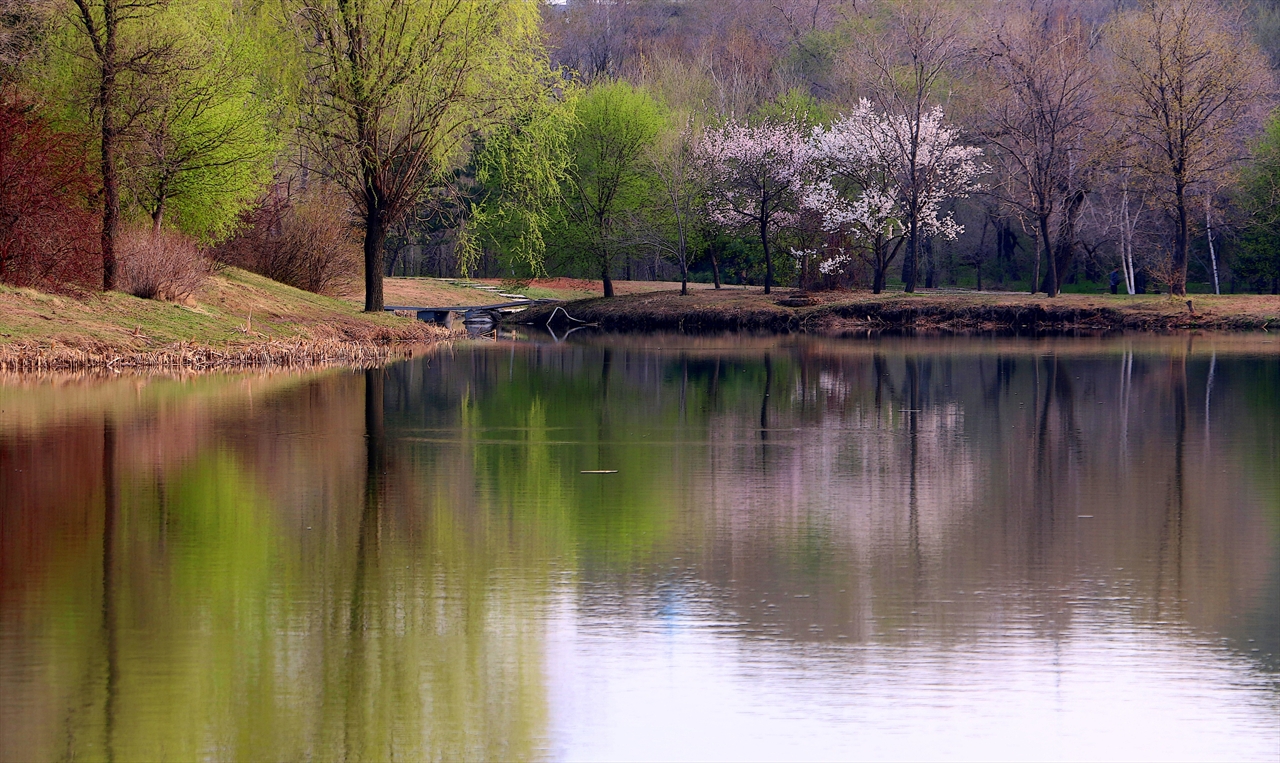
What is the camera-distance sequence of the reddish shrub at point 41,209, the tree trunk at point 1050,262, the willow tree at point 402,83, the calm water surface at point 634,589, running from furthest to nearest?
the tree trunk at point 1050,262
the willow tree at point 402,83
the reddish shrub at point 41,209
the calm water surface at point 634,589

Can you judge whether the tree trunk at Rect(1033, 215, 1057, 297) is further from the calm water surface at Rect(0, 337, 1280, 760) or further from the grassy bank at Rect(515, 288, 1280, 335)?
the calm water surface at Rect(0, 337, 1280, 760)

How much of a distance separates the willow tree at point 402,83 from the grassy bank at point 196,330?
13.5 ft

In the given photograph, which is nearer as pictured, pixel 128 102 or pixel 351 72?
pixel 128 102

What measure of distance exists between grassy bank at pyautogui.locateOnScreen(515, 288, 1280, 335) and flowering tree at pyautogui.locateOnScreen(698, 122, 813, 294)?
12.6ft

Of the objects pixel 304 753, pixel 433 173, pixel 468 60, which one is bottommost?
pixel 304 753

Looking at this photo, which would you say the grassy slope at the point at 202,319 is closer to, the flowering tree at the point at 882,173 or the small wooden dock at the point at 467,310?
the small wooden dock at the point at 467,310

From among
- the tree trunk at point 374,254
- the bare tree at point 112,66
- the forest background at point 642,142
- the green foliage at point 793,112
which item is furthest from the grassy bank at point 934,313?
the bare tree at point 112,66

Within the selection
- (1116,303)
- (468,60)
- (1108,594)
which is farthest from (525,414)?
(1116,303)

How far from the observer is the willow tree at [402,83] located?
38562 millimetres

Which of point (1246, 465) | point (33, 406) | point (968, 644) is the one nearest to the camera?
point (968, 644)

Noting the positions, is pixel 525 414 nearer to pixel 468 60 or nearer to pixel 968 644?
pixel 968 644

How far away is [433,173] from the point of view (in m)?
42.6

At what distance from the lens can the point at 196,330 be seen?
32281mm

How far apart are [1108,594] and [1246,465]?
23.5 ft
